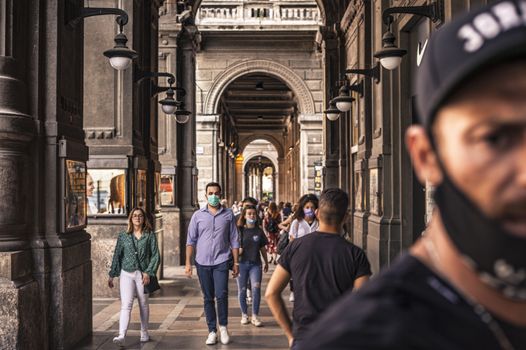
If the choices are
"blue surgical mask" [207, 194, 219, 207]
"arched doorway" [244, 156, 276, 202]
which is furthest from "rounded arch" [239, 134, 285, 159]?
"blue surgical mask" [207, 194, 219, 207]

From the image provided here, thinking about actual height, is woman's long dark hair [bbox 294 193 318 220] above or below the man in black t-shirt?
above

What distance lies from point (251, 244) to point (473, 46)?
871 cm

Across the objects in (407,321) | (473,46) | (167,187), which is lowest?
(407,321)

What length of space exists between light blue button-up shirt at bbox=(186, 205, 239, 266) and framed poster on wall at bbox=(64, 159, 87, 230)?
1367 millimetres

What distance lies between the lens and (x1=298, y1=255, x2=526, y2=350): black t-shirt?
89 cm

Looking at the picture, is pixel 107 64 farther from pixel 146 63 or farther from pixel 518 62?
pixel 518 62

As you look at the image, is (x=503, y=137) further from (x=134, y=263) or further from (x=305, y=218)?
(x=305, y=218)

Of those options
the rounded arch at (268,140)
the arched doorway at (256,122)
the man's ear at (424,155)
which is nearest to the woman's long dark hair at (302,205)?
the man's ear at (424,155)

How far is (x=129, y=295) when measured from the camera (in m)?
7.96

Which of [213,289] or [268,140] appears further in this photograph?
[268,140]

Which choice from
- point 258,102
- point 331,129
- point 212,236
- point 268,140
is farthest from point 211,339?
Answer: point 268,140

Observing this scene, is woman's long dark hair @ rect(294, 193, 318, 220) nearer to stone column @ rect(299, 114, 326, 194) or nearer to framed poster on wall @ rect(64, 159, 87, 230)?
framed poster on wall @ rect(64, 159, 87, 230)

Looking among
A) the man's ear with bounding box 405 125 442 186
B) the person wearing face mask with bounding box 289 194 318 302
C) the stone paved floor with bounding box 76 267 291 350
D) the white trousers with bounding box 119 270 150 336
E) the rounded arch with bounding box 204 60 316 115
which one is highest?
the rounded arch with bounding box 204 60 316 115

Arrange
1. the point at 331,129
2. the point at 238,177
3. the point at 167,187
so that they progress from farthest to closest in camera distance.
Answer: the point at 238,177 → the point at 331,129 → the point at 167,187
